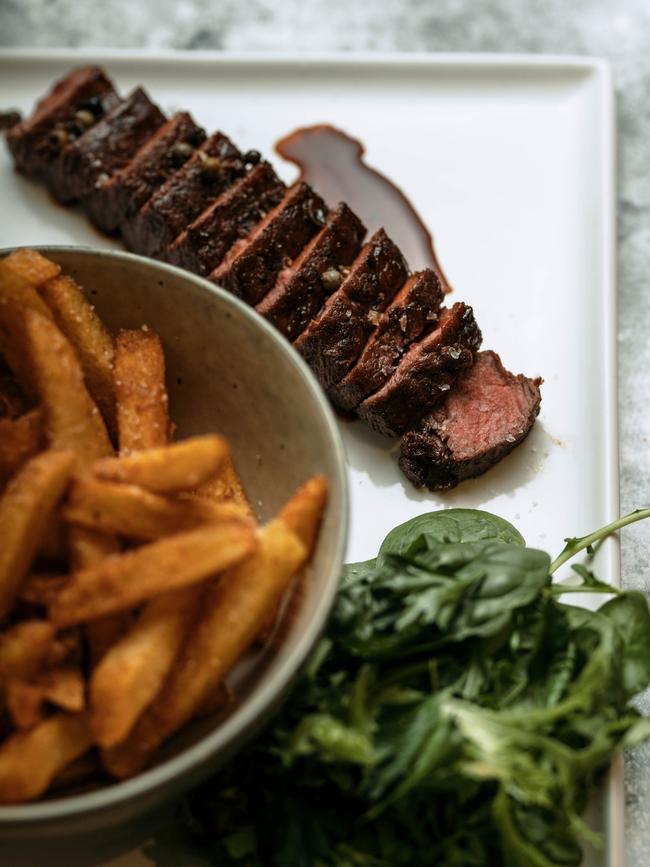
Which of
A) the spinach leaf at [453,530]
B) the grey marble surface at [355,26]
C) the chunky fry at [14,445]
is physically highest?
the grey marble surface at [355,26]

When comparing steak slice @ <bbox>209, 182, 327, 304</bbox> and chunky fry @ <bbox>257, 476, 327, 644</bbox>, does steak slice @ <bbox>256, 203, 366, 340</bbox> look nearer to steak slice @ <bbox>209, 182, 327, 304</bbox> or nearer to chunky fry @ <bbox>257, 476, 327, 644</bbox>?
steak slice @ <bbox>209, 182, 327, 304</bbox>

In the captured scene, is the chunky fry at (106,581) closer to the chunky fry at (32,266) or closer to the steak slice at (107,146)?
the chunky fry at (32,266)

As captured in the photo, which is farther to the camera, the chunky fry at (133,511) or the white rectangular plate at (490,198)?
the white rectangular plate at (490,198)

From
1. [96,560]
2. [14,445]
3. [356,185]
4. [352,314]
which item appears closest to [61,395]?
[14,445]

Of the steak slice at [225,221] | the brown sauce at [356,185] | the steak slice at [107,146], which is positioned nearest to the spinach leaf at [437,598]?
the steak slice at [225,221]

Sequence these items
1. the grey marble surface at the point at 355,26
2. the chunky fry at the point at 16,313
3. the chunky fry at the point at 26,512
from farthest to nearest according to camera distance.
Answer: the grey marble surface at the point at 355,26 → the chunky fry at the point at 16,313 → the chunky fry at the point at 26,512
